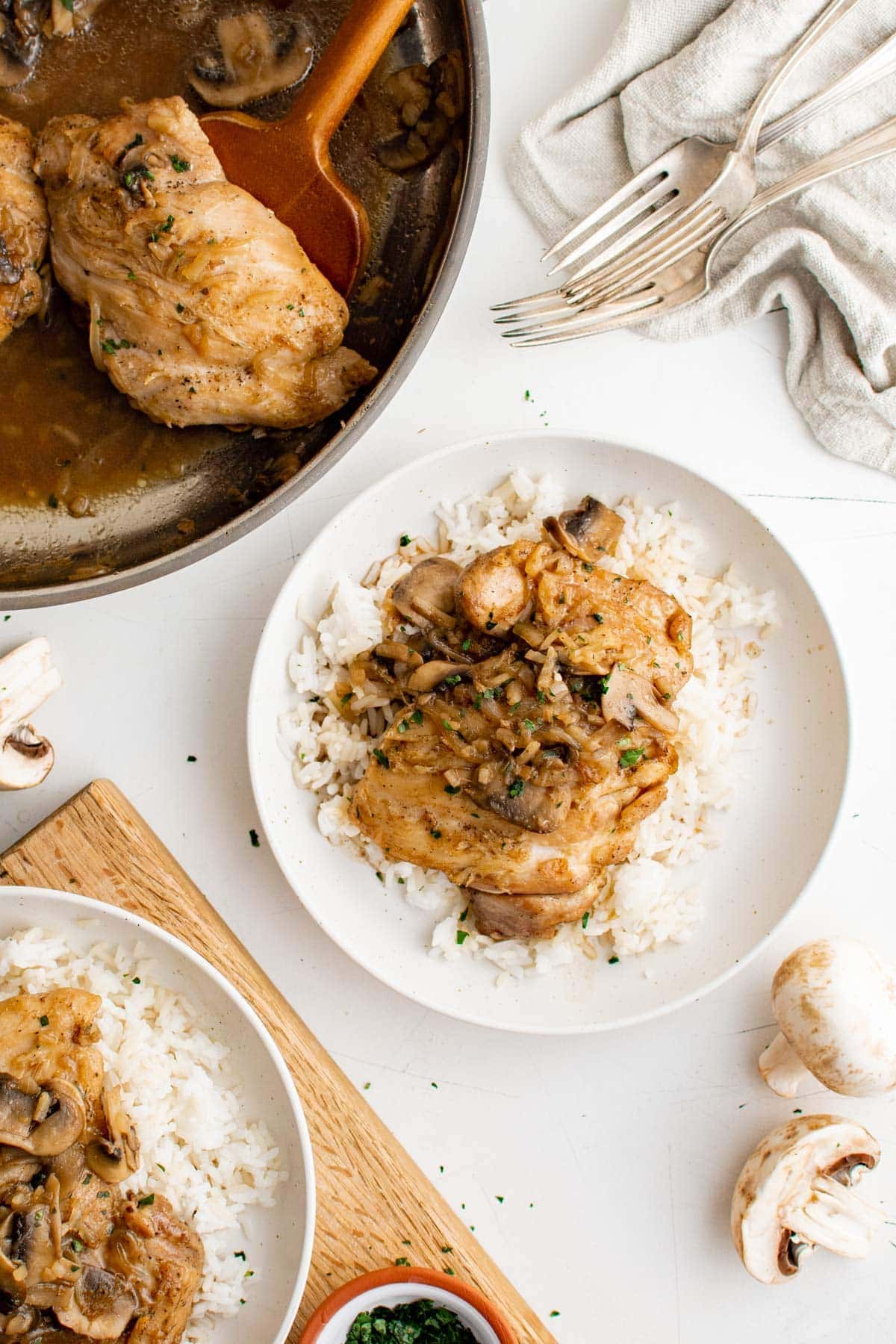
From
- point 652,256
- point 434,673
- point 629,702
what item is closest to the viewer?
point 629,702

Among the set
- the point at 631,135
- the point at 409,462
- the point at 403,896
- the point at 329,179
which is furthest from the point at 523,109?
the point at 403,896

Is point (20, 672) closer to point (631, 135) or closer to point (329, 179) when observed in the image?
point (329, 179)

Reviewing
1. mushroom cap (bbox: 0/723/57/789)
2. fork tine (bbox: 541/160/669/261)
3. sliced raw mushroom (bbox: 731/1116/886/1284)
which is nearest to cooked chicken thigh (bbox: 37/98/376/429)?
fork tine (bbox: 541/160/669/261)

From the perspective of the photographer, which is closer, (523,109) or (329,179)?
(329,179)

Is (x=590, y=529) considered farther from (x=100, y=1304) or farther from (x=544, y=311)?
(x=100, y=1304)

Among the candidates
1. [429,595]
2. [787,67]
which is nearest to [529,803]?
[429,595]

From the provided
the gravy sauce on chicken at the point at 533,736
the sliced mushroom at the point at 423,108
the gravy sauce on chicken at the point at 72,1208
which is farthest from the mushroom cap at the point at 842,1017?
the sliced mushroom at the point at 423,108

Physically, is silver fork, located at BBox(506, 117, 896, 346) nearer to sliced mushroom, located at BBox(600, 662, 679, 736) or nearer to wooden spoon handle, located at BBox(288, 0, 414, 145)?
wooden spoon handle, located at BBox(288, 0, 414, 145)
